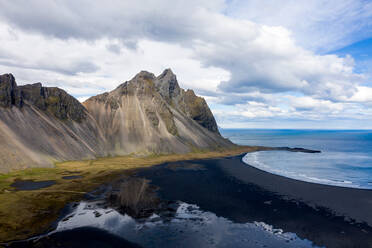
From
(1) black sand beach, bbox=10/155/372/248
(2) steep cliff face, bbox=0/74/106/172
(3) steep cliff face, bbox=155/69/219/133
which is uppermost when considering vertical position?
(3) steep cliff face, bbox=155/69/219/133

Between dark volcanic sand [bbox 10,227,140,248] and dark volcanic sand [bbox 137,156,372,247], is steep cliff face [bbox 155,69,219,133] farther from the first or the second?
dark volcanic sand [bbox 10,227,140,248]

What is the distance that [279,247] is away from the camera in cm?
3244

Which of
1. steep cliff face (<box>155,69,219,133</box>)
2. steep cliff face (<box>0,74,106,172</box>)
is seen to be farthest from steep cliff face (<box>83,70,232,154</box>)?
steep cliff face (<box>155,69,219,133</box>)

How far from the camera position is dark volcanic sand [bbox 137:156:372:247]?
37.7 m

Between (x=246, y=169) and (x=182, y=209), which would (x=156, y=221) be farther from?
(x=246, y=169)

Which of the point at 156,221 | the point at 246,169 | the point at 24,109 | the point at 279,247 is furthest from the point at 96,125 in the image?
the point at 279,247

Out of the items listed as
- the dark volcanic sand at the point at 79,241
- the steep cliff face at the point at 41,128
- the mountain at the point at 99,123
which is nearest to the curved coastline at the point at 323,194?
the dark volcanic sand at the point at 79,241

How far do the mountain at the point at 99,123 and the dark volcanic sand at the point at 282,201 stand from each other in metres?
41.0

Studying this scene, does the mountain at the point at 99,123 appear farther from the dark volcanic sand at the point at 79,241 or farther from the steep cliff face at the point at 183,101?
the dark volcanic sand at the point at 79,241

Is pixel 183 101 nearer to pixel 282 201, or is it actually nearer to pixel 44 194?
pixel 44 194

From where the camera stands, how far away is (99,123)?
132 m

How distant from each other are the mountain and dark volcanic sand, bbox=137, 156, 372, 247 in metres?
41.0

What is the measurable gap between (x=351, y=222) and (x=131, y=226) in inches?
1388

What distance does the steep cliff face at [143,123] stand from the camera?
130625mm
